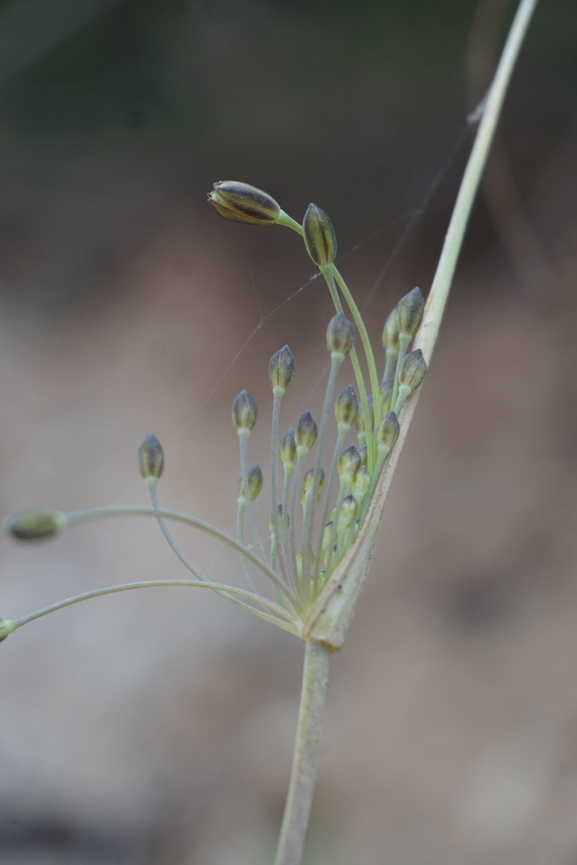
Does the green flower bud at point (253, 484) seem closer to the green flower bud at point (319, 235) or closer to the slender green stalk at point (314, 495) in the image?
the slender green stalk at point (314, 495)

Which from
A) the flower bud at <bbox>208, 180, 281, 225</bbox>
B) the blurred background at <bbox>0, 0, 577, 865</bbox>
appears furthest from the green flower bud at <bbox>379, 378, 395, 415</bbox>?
the blurred background at <bbox>0, 0, 577, 865</bbox>

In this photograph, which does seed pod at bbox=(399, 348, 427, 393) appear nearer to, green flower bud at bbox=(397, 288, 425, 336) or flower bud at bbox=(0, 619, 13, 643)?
green flower bud at bbox=(397, 288, 425, 336)

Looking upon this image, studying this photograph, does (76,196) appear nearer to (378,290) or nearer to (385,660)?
(378,290)

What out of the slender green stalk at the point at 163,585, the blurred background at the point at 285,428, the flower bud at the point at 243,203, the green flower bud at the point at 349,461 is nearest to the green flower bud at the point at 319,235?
the flower bud at the point at 243,203

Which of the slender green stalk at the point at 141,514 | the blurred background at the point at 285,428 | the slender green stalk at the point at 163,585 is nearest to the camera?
the slender green stalk at the point at 141,514

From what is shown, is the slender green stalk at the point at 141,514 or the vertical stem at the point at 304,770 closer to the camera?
the slender green stalk at the point at 141,514

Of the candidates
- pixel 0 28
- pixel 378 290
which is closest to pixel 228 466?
pixel 378 290
